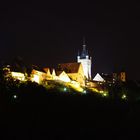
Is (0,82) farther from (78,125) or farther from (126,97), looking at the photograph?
(126,97)

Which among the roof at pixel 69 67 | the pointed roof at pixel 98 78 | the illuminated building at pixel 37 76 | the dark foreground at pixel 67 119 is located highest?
the roof at pixel 69 67

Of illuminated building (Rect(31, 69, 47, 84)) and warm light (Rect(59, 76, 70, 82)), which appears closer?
illuminated building (Rect(31, 69, 47, 84))

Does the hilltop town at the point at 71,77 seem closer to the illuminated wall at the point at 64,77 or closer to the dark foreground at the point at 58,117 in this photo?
the illuminated wall at the point at 64,77

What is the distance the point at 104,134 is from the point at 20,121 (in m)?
11.7

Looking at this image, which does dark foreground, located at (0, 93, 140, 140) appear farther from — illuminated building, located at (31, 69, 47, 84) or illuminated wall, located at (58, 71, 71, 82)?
illuminated wall, located at (58, 71, 71, 82)

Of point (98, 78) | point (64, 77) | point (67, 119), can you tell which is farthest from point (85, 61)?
point (67, 119)

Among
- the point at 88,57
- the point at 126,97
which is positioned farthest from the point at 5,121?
the point at 88,57

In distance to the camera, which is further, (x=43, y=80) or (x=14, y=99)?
(x=43, y=80)

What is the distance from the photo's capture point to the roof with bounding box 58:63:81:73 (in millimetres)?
88375

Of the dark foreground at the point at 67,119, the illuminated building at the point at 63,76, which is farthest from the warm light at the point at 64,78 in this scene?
the dark foreground at the point at 67,119

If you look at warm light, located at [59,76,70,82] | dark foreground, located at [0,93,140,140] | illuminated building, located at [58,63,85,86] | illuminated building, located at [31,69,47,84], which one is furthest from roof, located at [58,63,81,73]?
dark foreground, located at [0,93,140,140]

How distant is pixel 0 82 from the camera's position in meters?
51.2

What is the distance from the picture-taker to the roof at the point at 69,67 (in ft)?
290

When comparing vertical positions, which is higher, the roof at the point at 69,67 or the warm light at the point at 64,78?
the roof at the point at 69,67
